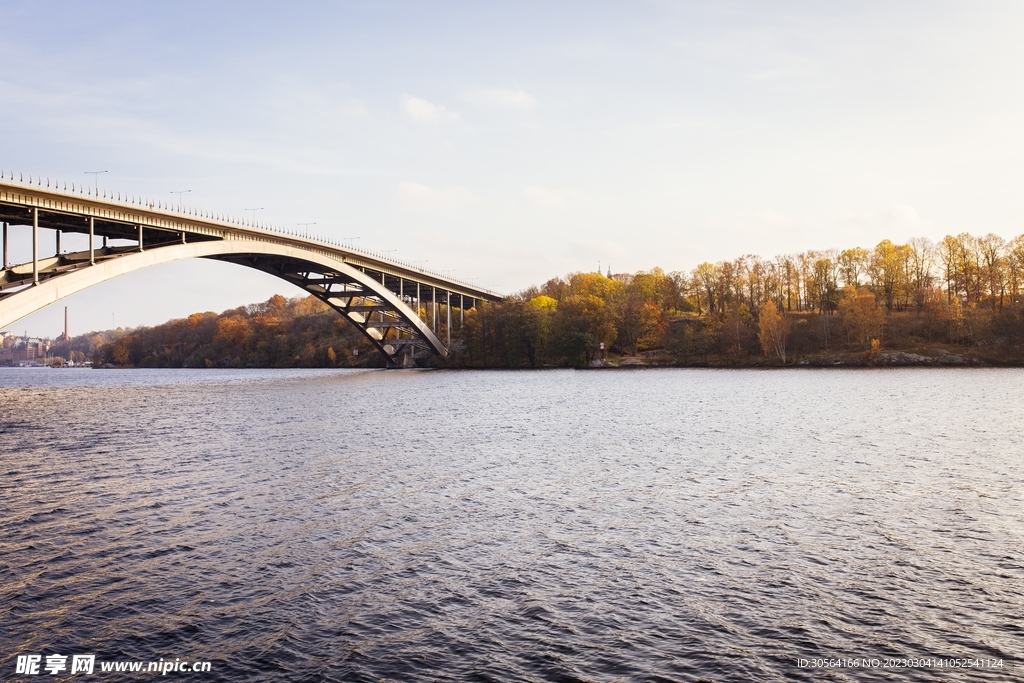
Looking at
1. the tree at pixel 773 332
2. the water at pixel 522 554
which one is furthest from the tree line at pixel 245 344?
the water at pixel 522 554

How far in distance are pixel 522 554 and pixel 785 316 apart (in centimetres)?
9761

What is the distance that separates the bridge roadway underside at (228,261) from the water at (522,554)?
69.4ft

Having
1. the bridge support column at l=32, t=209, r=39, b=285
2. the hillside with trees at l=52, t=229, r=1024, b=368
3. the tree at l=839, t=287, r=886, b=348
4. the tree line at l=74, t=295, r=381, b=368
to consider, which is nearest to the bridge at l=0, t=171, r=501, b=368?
the bridge support column at l=32, t=209, r=39, b=285

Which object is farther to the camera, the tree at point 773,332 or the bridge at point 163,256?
the tree at point 773,332

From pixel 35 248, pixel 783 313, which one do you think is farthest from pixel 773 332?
pixel 35 248

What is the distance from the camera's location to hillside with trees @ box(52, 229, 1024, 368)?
89.1m

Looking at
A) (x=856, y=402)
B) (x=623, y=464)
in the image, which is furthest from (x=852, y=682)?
(x=856, y=402)

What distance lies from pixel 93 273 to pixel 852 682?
52769 millimetres

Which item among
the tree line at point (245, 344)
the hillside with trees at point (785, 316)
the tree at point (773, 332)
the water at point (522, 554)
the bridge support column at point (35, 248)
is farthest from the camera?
the tree line at point (245, 344)

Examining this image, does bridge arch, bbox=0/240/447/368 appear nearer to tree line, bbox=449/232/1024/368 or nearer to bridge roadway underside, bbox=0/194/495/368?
bridge roadway underside, bbox=0/194/495/368

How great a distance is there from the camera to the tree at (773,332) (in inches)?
3693

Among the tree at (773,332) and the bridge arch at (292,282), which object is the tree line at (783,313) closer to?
the tree at (773,332)

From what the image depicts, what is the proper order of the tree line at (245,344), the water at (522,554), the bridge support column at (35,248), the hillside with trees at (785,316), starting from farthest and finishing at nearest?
the tree line at (245,344) → the hillside with trees at (785,316) → the bridge support column at (35,248) → the water at (522,554)

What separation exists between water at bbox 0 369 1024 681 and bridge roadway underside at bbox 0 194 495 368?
21.2m
